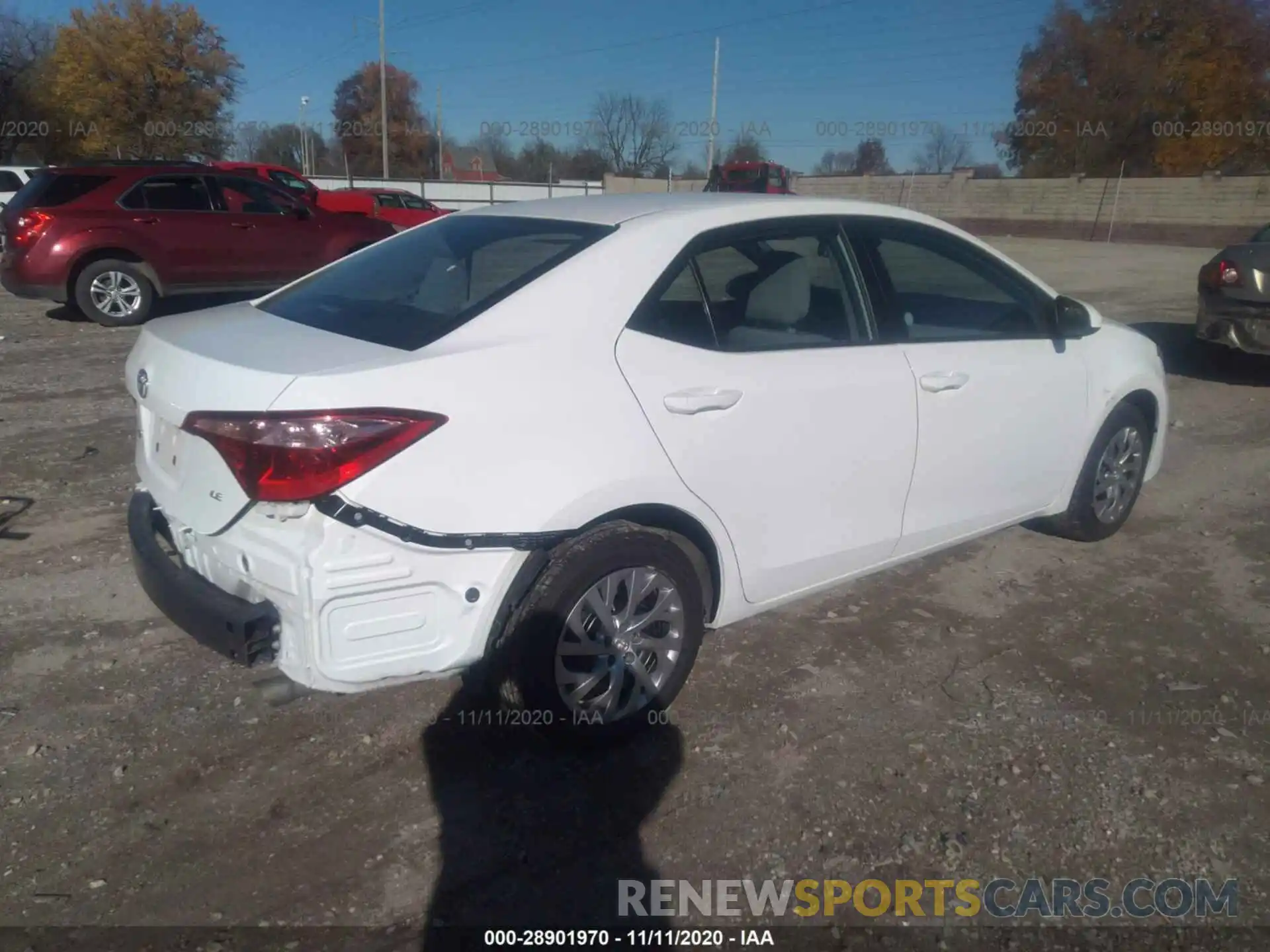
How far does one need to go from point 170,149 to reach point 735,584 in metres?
45.3

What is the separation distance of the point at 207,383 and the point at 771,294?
→ 75.4 inches

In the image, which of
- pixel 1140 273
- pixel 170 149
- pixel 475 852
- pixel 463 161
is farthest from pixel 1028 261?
pixel 463 161

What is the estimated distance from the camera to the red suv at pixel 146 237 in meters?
9.90

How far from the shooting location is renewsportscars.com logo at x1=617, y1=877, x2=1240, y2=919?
8.17 feet

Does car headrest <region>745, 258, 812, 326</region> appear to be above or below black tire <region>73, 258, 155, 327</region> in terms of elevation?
above

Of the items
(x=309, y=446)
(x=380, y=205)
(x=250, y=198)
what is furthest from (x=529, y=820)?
(x=380, y=205)

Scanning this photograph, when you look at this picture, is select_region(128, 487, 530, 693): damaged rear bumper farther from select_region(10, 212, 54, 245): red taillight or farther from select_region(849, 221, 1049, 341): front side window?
select_region(10, 212, 54, 245): red taillight

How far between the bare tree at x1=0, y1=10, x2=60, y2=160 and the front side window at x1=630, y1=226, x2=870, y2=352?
1800 inches

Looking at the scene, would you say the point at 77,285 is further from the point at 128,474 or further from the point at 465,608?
the point at 465,608

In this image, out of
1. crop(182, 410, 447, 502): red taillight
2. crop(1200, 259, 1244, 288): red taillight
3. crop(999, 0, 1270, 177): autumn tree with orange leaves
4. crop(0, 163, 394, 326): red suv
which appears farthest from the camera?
crop(999, 0, 1270, 177): autumn tree with orange leaves

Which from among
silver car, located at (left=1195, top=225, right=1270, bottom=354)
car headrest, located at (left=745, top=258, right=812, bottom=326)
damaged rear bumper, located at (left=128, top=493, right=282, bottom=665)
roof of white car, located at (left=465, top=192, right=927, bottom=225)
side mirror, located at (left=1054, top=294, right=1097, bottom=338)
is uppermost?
roof of white car, located at (left=465, top=192, right=927, bottom=225)

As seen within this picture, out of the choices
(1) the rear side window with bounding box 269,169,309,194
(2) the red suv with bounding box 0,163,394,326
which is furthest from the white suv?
(2) the red suv with bounding box 0,163,394,326

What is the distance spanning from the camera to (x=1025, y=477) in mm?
4148

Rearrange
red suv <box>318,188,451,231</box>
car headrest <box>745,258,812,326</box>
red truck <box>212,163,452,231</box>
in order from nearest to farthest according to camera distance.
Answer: car headrest <box>745,258,812,326</box> → red truck <box>212,163,452,231</box> → red suv <box>318,188,451,231</box>
